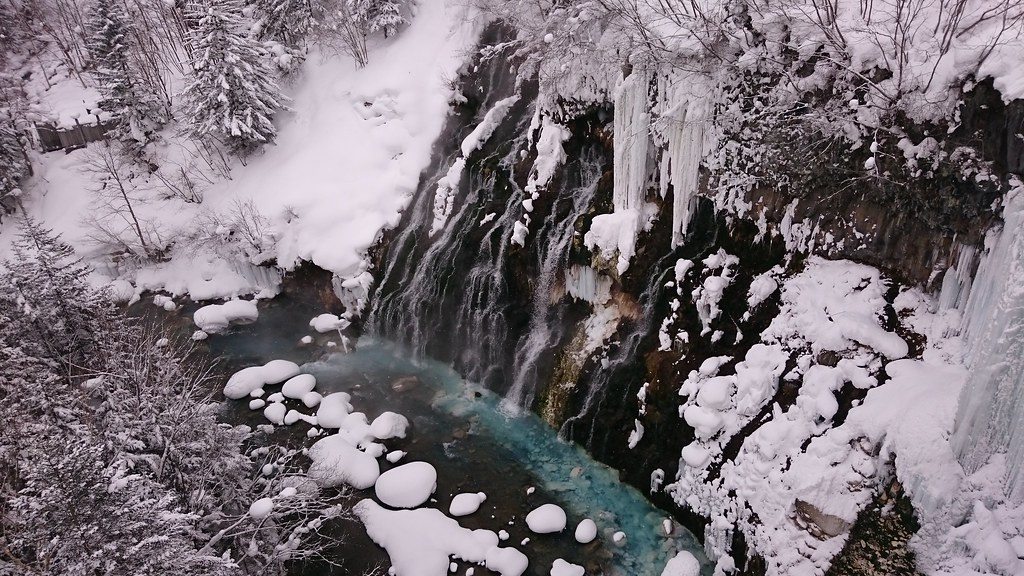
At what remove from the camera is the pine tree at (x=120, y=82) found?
69.0ft

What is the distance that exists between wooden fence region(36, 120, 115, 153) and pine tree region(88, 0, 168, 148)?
3485 mm

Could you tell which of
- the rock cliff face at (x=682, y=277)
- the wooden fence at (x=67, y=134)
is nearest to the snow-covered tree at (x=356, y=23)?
the rock cliff face at (x=682, y=277)

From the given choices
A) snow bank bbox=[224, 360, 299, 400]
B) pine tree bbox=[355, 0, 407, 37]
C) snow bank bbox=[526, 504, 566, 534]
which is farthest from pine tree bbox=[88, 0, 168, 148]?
snow bank bbox=[526, 504, 566, 534]

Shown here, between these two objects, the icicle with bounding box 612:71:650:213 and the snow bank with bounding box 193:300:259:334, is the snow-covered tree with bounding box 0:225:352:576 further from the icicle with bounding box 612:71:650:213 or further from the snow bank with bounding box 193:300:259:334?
the icicle with bounding box 612:71:650:213

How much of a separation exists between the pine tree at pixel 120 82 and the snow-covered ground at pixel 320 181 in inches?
40.3

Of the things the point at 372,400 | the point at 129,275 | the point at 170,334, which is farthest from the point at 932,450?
the point at 129,275

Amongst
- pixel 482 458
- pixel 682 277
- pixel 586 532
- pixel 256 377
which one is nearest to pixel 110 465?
pixel 482 458

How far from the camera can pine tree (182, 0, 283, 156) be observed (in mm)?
18297

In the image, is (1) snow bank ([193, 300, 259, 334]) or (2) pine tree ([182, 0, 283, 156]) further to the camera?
(2) pine tree ([182, 0, 283, 156])

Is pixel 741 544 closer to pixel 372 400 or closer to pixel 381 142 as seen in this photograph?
pixel 372 400

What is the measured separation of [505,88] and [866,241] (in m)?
11.9

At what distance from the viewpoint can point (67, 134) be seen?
965 inches

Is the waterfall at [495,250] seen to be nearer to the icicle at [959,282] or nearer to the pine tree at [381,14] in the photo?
the pine tree at [381,14]

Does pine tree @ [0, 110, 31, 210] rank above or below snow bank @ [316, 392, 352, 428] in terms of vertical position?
above
